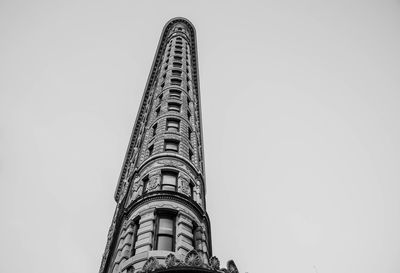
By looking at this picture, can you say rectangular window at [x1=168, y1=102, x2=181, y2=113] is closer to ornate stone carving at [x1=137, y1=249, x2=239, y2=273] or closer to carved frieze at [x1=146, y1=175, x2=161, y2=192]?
carved frieze at [x1=146, y1=175, x2=161, y2=192]

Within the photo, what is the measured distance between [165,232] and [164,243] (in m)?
0.78

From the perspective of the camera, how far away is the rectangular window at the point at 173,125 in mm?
32312

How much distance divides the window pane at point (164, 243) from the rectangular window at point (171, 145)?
9627 mm

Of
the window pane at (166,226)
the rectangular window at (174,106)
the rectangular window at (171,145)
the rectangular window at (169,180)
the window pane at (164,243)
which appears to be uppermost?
the rectangular window at (174,106)

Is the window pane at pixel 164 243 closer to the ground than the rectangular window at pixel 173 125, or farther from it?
closer to the ground

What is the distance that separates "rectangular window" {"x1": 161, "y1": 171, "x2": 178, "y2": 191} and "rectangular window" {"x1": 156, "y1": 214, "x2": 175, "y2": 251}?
2619 mm

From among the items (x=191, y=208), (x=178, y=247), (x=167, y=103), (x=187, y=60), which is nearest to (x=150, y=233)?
(x=178, y=247)

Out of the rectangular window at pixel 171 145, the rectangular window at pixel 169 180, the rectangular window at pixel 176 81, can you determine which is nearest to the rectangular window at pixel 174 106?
the rectangular window at pixel 176 81

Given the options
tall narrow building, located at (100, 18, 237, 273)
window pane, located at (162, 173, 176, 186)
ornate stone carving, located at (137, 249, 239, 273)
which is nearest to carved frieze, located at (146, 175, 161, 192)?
tall narrow building, located at (100, 18, 237, 273)

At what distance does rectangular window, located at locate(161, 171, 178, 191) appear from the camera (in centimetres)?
2471

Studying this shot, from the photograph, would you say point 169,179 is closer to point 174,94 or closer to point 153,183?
point 153,183

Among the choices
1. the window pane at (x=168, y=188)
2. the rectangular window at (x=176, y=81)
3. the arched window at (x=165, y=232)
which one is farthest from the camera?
the rectangular window at (x=176, y=81)

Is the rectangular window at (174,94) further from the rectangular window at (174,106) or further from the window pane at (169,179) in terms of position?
the window pane at (169,179)

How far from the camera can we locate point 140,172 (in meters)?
28.5
